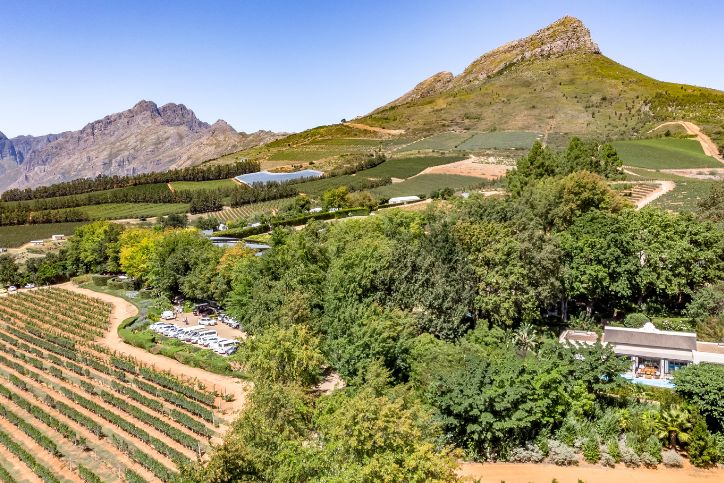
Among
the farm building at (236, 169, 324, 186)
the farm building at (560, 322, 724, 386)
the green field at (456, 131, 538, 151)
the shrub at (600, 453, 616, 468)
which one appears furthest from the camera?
the green field at (456, 131, 538, 151)

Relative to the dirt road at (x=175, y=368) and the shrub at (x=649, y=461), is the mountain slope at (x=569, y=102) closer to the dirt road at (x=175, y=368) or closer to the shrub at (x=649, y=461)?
the shrub at (x=649, y=461)

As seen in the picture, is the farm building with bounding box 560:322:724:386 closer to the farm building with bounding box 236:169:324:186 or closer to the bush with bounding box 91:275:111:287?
the bush with bounding box 91:275:111:287

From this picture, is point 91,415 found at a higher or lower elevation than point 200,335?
lower

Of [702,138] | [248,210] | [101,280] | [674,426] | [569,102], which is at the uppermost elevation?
[569,102]

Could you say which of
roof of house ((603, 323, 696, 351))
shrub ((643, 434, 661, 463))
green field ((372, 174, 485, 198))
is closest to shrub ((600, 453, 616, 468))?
shrub ((643, 434, 661, 463))

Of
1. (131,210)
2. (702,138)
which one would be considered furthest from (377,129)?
(702,138)

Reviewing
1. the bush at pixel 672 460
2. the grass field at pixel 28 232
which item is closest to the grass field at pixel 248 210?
the grass field at pixel 28 232

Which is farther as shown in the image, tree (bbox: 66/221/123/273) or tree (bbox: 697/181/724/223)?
tree (bbox: 66/221/123/273)

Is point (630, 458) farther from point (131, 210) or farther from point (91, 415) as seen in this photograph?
point (131, 210)
